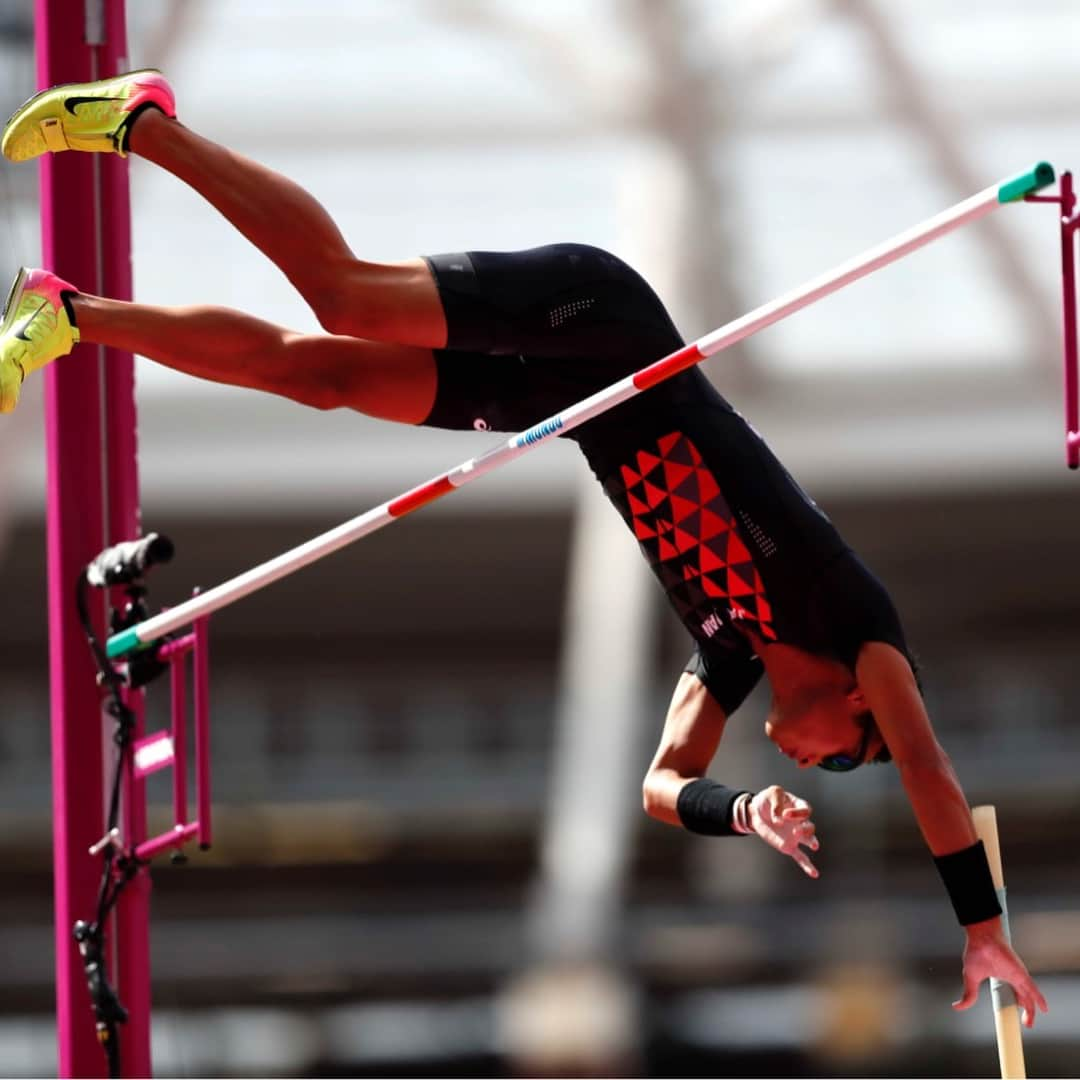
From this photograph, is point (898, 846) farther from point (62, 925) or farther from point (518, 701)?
point (62, 925)

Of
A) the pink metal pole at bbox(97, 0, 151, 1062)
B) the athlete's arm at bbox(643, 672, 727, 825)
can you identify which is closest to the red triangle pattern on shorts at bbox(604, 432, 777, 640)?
the athlete's arm at bbox(643, 672, 727, 825)

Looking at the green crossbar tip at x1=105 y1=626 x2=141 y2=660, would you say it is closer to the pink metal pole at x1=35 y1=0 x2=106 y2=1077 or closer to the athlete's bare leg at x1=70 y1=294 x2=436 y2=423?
the pink metal pole at x1=35 y1=0 x2=106 y2=1077

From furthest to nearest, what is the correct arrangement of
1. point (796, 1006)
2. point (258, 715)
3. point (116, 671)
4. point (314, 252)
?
point (258, 715) → point (796, 1006) → point (116, 671) → point (314, 252)

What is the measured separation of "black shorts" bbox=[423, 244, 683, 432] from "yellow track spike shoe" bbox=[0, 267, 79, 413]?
0.61 meters

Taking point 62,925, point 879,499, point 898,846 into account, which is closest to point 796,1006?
point 898,846

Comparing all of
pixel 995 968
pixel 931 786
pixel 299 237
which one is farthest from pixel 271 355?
pixel 995 968

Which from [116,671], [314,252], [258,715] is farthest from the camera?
[258,715]

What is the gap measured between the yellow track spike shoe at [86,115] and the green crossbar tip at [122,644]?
954 mm

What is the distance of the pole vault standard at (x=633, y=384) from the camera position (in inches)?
115

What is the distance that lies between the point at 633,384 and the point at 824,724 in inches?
24.9

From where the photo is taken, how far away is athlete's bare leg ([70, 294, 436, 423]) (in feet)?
11.1

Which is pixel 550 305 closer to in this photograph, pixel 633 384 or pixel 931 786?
pixel 633 384

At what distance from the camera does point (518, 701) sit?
11.5 m

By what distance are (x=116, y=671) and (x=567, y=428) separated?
1171mm
